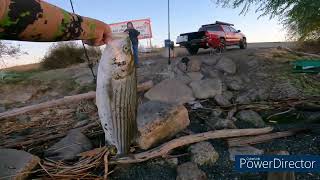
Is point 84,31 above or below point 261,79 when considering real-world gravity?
above

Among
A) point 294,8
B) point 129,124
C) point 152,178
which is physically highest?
point 294,8

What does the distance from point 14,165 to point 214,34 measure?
14.3 metres

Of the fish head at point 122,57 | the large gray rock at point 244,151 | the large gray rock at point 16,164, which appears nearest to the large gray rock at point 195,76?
the large gray rock at point 244,151

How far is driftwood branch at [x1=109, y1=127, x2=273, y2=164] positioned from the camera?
5.53 m

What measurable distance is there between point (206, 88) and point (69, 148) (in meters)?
5.20

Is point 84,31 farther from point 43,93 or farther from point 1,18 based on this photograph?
point 43,93

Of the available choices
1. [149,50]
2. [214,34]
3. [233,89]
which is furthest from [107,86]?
[149,50]

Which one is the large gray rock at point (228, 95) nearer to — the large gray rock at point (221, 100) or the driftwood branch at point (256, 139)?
the large gray rock at point (221, 100)

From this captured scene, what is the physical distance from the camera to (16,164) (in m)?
5.14

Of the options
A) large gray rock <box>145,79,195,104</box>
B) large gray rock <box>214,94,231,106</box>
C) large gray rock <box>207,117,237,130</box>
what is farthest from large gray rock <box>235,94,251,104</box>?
large gray rock <box>207,117,237,130</box>

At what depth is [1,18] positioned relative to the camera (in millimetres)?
1931

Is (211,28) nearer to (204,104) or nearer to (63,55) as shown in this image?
(63,55)

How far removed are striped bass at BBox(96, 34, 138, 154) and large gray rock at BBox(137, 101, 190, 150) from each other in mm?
2319

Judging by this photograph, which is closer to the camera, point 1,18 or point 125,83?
point 1,18
